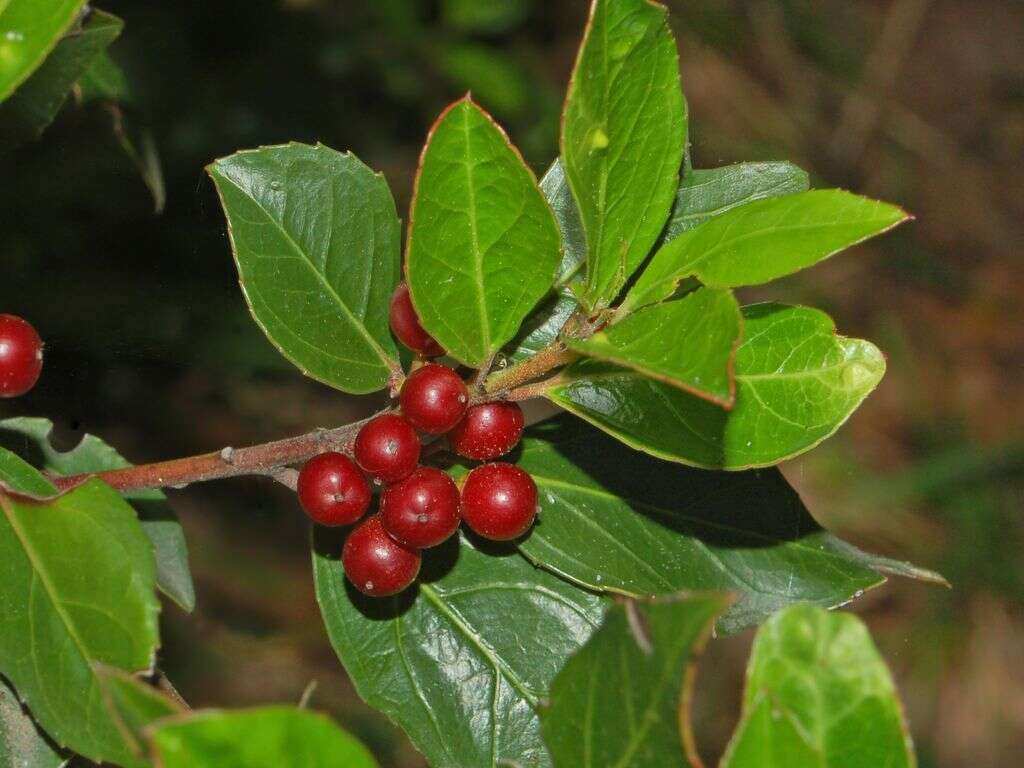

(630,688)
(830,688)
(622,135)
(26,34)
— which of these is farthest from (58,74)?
(830,688)

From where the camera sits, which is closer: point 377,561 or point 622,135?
point 622,135

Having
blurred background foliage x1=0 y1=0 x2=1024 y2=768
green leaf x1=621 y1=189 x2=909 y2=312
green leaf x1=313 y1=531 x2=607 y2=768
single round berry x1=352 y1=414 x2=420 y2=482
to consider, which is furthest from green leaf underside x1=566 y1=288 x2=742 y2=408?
blurred background foliage x1=0 y1=0 x2=1024 y2=768

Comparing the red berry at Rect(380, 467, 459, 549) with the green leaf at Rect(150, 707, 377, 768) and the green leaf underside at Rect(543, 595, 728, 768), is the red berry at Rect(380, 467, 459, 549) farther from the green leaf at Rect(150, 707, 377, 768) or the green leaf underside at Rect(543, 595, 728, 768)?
the green leaf at Rect(150, 707, 377, 768)

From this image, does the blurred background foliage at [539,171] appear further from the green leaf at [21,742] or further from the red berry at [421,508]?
the red berry at [421,508]

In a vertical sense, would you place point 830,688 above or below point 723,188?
below

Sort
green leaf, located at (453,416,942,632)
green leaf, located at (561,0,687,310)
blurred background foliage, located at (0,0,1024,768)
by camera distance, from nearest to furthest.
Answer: green leaf, located at (561,0,687,310), green leaf, located at (453,416,942,632), blurred background foliage, located at (0,0,1024,768)

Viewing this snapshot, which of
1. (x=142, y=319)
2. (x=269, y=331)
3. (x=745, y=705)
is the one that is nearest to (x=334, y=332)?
(x=269, y=331)

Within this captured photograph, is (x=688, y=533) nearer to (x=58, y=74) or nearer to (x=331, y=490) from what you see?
(x=331, y=490)
